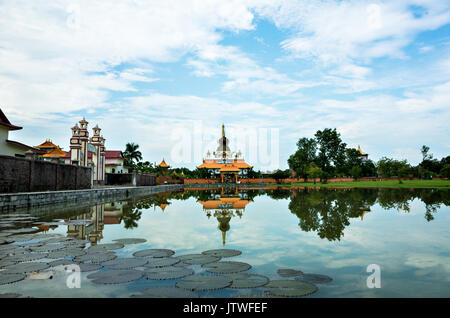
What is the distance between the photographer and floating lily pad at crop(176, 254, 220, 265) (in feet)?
14.6

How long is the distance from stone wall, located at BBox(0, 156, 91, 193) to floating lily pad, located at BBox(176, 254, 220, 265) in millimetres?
11852

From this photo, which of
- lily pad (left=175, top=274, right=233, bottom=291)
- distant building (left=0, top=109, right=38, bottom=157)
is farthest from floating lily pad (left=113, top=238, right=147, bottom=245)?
distant building (left=0, top=109, right=38, bottom=157)

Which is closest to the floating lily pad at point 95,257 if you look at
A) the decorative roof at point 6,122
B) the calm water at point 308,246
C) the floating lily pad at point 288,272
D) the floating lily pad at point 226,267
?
the calm water at point 308,246

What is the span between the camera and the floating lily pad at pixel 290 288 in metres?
3.18

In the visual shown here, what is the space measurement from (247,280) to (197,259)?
1182 mm

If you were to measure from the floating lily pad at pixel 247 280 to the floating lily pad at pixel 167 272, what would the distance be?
0.51m

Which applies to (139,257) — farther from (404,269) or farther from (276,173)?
(276,173)

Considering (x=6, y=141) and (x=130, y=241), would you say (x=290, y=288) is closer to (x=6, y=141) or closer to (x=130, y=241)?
(x=130, y=241)

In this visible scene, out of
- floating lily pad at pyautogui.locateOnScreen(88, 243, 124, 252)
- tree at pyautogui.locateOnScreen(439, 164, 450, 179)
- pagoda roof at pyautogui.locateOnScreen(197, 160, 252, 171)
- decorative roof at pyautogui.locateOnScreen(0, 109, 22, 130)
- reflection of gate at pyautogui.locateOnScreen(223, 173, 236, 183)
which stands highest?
decorative roof at pyautogui.locateOnScreen(0, 109, 22, 130)

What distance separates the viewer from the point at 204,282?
3529 mm

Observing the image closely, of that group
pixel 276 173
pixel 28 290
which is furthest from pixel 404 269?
pixel 276 173

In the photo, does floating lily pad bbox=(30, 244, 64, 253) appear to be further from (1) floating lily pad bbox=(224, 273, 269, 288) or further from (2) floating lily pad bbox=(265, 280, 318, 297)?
(2) floating lily pad bbox=(265, 280, 318, 297)

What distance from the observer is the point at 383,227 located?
25.1 ft
